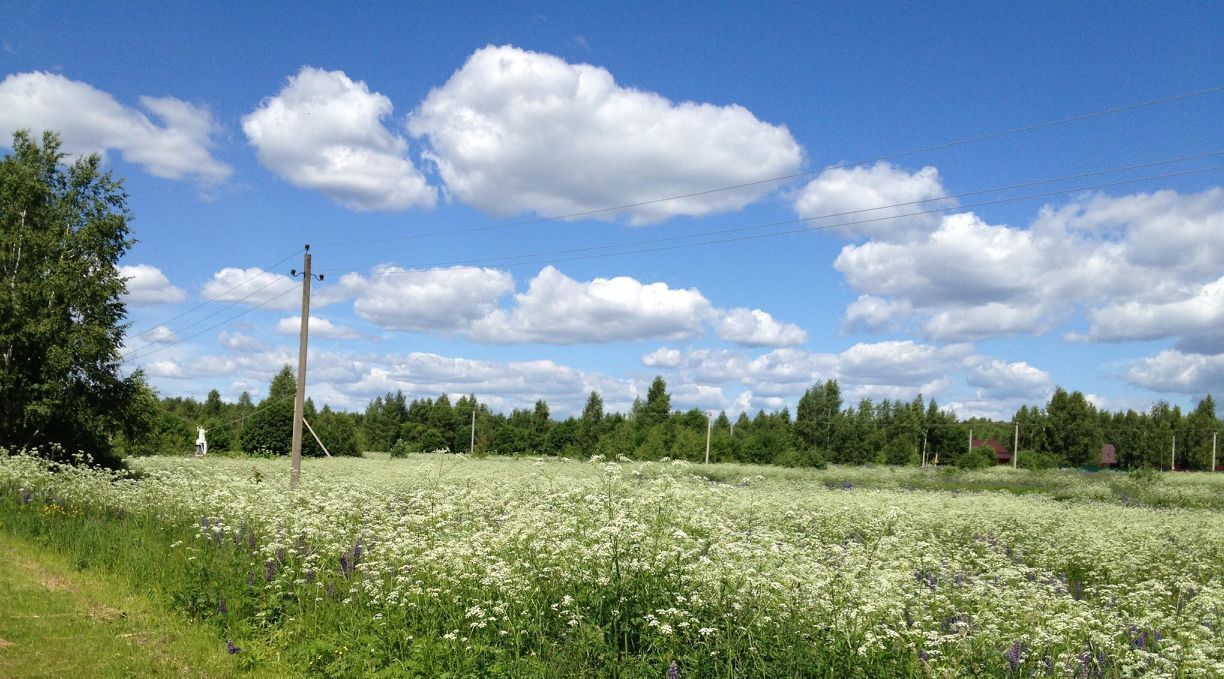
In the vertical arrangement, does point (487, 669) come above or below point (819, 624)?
below

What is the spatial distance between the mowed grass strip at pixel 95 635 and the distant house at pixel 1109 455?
334 ft

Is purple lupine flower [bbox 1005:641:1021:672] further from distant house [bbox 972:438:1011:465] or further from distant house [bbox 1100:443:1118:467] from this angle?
distant house [bbox 972:438:1011:465]

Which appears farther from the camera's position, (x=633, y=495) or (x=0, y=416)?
(x=0, y=416)

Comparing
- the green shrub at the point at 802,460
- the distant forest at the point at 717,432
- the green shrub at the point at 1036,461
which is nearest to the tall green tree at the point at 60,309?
the distant forest at the point at 717,432

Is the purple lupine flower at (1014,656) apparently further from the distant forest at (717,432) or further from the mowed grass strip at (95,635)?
the distant forest at (717,432)

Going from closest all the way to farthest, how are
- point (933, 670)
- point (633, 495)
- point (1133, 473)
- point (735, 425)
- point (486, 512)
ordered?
point (933, 670) → point (633, 495) → point (486, 512) → point (1133, 473) → point (735, 425)

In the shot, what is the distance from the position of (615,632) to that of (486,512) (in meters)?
4.30

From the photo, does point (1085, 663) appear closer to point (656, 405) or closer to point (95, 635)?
point (95, 635)

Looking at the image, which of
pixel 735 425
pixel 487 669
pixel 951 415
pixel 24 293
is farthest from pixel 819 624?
pixel 951 415

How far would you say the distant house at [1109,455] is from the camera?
303 feet

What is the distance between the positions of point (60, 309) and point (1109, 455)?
104 meters

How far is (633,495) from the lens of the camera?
24.9ft

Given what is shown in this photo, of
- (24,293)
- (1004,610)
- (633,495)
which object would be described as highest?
(24,293)

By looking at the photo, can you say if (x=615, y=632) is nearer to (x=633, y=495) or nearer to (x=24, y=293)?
(x=633, y=495)
